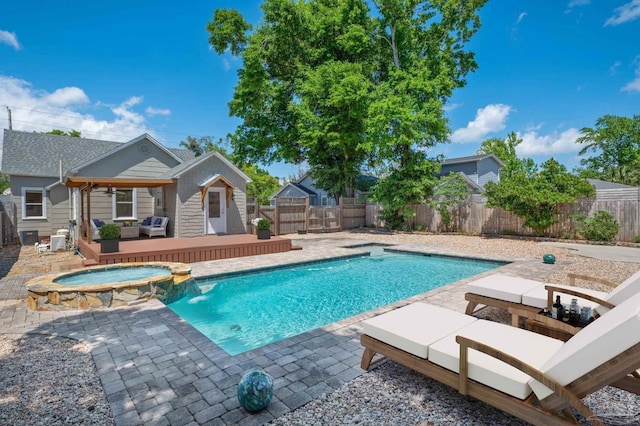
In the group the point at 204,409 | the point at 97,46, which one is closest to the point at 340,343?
the point at 204,409

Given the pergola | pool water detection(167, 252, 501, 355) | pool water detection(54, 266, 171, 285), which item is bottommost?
pool water detection(167, 252, 501, 355)

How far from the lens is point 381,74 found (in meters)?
19.9

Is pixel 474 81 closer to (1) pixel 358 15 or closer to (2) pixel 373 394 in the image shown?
(1) pixel 358 15

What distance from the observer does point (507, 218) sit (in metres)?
14.8

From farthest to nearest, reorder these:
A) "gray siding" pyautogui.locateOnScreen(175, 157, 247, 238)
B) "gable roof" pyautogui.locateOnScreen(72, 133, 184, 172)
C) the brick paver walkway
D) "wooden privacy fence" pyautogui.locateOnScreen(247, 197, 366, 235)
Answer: "wooden privacy fence" pyautogui.locateOnScreen(247, 197, 366, 235) < "gable roof" pyautogui.locateOnScreen(72, 133, 184, 172) < "gray siding" pyautogui.locateOnScreen(175, 157, 247, 238) < the brick paver walkway

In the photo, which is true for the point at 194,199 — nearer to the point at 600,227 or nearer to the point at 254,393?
the point at 254,393

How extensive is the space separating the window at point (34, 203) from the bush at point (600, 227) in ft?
72.8

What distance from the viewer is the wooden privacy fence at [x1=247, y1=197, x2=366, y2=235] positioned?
50.4 feet

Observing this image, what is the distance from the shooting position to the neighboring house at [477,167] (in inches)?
948

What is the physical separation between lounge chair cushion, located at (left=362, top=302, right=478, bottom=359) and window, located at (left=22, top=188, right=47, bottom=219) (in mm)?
16130

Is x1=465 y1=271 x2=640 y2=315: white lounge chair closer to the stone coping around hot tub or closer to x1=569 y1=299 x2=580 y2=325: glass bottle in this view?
x1=569 y1=299 x2=580 y2=325: glass bottle

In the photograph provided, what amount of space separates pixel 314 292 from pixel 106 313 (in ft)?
12.8

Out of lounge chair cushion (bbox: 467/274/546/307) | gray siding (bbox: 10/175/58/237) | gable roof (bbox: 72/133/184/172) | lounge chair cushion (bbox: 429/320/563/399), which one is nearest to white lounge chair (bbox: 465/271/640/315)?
lounge chair cushion (bbox: 467/274/546/307)

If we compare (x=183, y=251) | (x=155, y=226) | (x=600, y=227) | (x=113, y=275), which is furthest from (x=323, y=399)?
(x=600, y=227)
